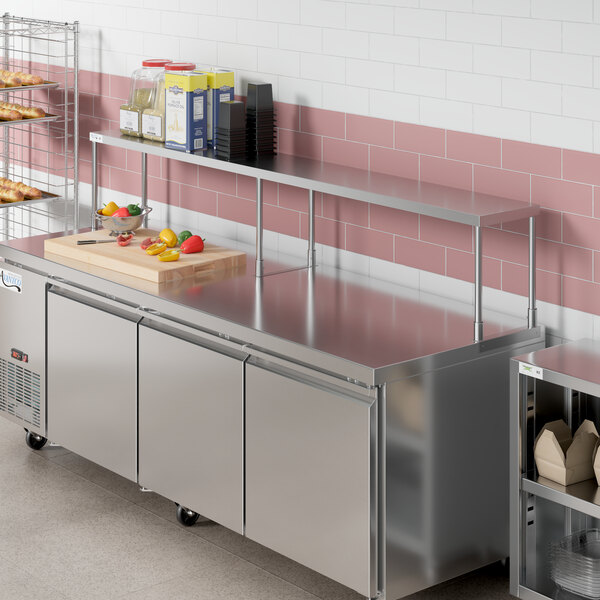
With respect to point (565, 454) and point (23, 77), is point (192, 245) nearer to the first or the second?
point (23, 77)

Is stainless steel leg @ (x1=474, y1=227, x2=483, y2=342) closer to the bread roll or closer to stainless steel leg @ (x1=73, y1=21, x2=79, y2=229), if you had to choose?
stainless steel leg @ (x1=73, y1=21, x2=79, y2=229)

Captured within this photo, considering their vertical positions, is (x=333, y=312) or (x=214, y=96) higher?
(x=214, y=96)

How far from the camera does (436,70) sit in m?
3.82

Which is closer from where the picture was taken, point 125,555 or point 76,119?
point 125,555

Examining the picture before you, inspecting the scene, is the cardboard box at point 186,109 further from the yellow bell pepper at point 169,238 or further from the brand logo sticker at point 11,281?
the brand logo sticker at point 11,281

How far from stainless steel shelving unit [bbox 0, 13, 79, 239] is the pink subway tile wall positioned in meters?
0.64

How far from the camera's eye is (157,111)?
4500 mm

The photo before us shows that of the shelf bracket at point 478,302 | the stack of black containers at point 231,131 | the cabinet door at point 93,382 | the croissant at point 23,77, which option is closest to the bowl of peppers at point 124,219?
the cabinet door at point 93,382

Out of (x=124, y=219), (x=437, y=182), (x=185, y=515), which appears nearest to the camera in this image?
(x=437, y=182)

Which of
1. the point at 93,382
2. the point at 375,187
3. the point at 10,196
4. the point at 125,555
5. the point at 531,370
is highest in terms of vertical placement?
the point at 375,187

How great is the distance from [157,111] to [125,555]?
1.65 meters

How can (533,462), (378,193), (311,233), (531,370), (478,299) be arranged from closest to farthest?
(531,370)
(533,462)
(478,299)
(378,193)
(311,233)

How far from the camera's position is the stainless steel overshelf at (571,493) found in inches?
126

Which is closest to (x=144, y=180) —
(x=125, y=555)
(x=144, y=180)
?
(x=144, y=180)
